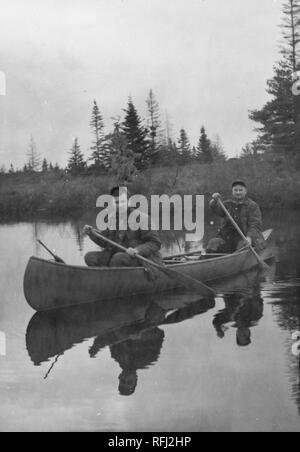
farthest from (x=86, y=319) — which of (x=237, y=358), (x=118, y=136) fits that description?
(x=118, y=136)

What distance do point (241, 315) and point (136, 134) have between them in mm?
29936

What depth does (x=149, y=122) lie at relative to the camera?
155 feet

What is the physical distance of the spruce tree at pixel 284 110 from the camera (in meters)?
27.8

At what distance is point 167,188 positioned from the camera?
2602cm

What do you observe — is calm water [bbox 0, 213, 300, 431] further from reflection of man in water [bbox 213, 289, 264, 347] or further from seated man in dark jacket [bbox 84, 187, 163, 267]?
seated man in dark jacket [bbox 84, 187, 163, 267]

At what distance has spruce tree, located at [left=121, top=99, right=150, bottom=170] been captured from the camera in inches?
1384

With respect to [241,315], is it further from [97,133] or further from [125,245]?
[97,133]

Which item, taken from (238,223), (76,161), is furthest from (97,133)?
(238,223)

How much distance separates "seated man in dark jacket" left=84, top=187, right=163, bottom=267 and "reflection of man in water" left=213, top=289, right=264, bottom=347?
1.12 metres

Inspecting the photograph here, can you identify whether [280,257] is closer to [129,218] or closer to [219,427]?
A: [129,218]

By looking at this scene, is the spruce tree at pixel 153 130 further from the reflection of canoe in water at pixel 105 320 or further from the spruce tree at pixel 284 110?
the reflection of canoe in water at pixel 105 320

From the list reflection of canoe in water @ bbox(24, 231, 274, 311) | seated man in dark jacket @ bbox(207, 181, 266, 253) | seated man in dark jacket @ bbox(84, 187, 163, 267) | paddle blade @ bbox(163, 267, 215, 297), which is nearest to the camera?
reflection of canoe in water @ bbox(24, 231, 274, 311)

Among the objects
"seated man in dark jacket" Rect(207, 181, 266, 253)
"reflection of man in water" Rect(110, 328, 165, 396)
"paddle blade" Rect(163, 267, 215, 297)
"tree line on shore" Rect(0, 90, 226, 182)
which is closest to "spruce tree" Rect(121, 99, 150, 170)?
"tree line on shore" Rect(0, 90, 226, 182)
